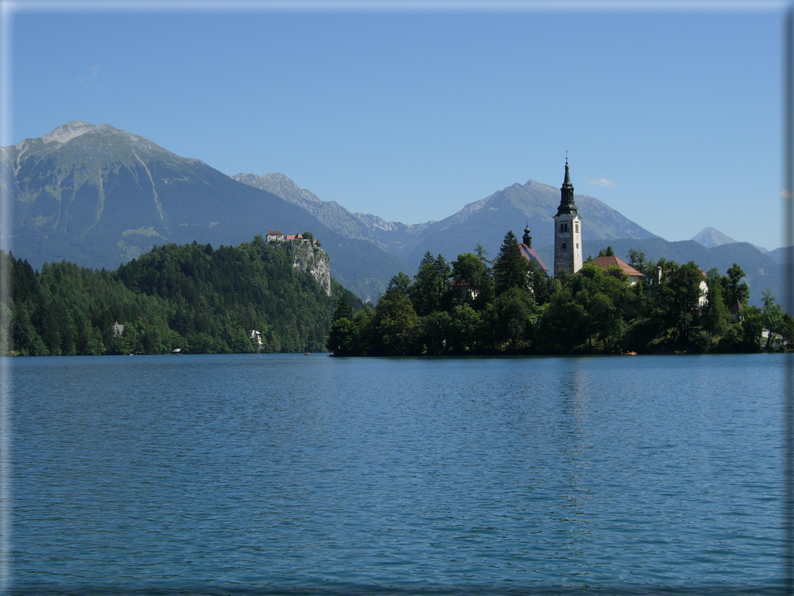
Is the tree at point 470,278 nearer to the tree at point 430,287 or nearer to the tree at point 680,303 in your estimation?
the tree at point 430,287

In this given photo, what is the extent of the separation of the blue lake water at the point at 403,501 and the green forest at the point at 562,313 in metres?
82.4

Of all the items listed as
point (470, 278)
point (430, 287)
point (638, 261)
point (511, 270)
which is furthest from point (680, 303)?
point (430, 287)

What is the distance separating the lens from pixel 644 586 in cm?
1599

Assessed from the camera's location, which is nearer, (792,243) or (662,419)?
(792,243)

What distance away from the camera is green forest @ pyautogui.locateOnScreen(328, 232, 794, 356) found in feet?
424

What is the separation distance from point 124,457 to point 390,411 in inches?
765

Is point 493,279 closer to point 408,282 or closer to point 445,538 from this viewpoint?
point 408,282

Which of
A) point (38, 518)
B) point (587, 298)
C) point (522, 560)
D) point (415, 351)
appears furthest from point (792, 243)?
point (415, 351)

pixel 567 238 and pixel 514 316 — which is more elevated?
pixel 567 238

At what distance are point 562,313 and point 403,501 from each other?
109254mm

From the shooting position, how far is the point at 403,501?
76.1 feet

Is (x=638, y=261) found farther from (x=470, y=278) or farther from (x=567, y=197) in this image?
(x=470, y=278)

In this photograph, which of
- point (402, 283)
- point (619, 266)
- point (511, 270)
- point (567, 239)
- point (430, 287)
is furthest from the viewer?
point (567, 239)

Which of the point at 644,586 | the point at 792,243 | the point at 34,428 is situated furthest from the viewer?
the point at 34,428
